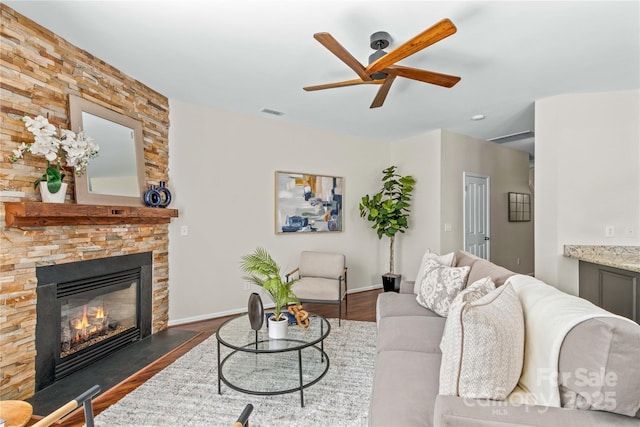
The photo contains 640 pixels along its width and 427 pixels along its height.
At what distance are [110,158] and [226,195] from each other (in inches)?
54.4

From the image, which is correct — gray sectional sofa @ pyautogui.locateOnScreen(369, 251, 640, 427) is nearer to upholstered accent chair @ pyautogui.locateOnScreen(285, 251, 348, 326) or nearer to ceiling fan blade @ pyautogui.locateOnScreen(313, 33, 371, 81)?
ceiling fan blade @ pyautogui.locateOnScreen(313, 33, 371, 81)

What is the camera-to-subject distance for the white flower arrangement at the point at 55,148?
80.3 inches

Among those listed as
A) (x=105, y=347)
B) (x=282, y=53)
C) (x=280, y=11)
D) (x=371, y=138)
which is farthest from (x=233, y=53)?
(x=371, y=138)

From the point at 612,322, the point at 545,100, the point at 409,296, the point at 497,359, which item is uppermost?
the point at 545,100

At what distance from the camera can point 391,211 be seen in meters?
4.67

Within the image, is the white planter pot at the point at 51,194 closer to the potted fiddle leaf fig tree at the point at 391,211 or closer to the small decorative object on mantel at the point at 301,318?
the small decorative object on mantel at the point at 301,318

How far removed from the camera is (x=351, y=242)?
5031 millimetres

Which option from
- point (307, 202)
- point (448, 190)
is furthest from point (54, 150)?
point (448, 190)

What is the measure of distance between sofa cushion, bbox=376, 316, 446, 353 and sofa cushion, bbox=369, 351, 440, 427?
0.08 meters

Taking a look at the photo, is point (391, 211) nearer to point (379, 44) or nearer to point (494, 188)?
point (494, 188)

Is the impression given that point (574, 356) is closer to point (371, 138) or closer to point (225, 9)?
point (225, 9)

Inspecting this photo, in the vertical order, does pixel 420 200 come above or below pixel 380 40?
below

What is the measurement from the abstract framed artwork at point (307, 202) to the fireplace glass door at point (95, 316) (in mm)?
1952

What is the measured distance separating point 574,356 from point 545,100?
3365 mm
